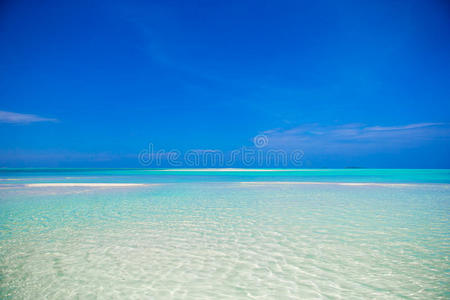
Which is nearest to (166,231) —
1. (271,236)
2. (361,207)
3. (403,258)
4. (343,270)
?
(271,236)

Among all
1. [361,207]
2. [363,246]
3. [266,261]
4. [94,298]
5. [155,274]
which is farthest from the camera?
[361,207]

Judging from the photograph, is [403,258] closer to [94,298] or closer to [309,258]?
[309,258]

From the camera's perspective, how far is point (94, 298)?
99.2 inches

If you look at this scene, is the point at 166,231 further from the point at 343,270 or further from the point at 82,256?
the point at 343,270

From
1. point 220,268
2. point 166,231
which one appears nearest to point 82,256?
point 166,231

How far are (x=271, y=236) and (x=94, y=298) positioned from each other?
286cm

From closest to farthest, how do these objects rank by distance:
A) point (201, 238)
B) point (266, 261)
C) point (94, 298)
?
point (94, 298) → point (266, 261) → point (201, 238)

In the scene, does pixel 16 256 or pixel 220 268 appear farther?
pixel 16 256

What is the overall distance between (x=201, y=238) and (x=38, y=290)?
2.32 m

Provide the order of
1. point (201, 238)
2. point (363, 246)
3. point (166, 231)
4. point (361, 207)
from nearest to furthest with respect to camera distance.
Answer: point (363, 246)
point (201, 238)
point (166, 231)
point (361, 207)

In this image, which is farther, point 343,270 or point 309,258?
point 309,258

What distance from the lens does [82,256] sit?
11.7 feet

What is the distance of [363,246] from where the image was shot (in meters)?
3.95

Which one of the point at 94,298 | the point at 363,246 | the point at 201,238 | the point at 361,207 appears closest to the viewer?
the point at 94,298
